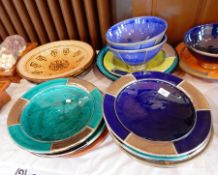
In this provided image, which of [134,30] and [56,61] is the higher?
[134,30]

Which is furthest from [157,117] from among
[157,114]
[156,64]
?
[156,64]

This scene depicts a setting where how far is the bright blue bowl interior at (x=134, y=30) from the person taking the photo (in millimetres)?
646

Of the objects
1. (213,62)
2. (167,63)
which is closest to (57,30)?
(167,63)

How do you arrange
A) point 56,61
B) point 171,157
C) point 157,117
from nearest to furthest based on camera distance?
1. point 171,157
2. point 157,117
3. point 56,61

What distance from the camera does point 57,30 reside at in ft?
2.89

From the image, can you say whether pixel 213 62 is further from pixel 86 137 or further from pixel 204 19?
pixel 86 137

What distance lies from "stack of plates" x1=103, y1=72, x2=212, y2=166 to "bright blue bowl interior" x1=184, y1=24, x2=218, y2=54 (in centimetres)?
20

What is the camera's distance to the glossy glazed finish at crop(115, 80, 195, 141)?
17.1 inches

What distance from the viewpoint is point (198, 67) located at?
1.94 feet

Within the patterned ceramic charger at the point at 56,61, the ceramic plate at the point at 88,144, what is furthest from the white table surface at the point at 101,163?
the patterned ceramic charger at the point at 56,61

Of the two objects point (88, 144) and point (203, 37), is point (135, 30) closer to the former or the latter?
point (203, 37)

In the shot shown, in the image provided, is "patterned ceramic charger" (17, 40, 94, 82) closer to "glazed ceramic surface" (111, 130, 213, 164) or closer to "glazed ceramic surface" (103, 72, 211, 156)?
"glazed ceramic surface" (103, 72, 211, 156)

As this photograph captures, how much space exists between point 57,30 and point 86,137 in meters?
0.59

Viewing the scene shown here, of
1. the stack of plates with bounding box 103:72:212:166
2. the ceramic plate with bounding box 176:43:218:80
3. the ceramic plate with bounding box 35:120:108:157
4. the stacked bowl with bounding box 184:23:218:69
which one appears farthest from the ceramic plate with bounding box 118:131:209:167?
the stacked bowl with bounding box 184:23:218:69
